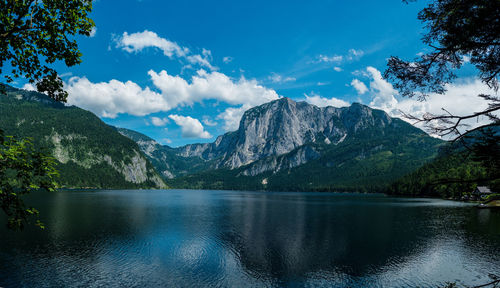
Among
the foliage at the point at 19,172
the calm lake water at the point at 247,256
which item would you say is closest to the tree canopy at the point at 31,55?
the foliage at the point at 19,172

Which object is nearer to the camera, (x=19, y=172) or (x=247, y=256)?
(x=19, y=172)

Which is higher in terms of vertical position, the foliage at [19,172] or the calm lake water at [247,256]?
the foliage at [19,172]

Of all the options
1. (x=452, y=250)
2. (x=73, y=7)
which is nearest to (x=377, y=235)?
(x=452, y=250)

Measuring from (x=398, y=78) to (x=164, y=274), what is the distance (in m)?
35.9

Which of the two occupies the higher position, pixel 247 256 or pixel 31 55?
pixel 31 55

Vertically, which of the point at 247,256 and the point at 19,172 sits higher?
the point at 19,172

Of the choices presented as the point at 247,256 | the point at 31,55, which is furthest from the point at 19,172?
the point at 247,256

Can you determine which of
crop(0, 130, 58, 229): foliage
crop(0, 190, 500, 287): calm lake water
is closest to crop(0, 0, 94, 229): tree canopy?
crop(0, 130, 58, 229): foliage

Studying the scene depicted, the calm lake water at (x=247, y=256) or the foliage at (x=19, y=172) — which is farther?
the calm lake water at (x=247, y=256)

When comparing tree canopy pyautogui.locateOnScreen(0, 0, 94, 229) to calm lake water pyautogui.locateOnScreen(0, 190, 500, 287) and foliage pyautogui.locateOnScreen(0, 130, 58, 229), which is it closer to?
foliage pyautogui.locateOnScreen(0, 130, 58, 229)

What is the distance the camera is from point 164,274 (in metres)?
35.0

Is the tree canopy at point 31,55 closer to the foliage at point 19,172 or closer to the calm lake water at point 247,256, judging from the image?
the foliage at point 19,172

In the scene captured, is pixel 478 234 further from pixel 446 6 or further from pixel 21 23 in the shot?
pixel 21 23

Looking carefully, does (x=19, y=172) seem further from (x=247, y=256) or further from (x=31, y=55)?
(x=247, y=256)
